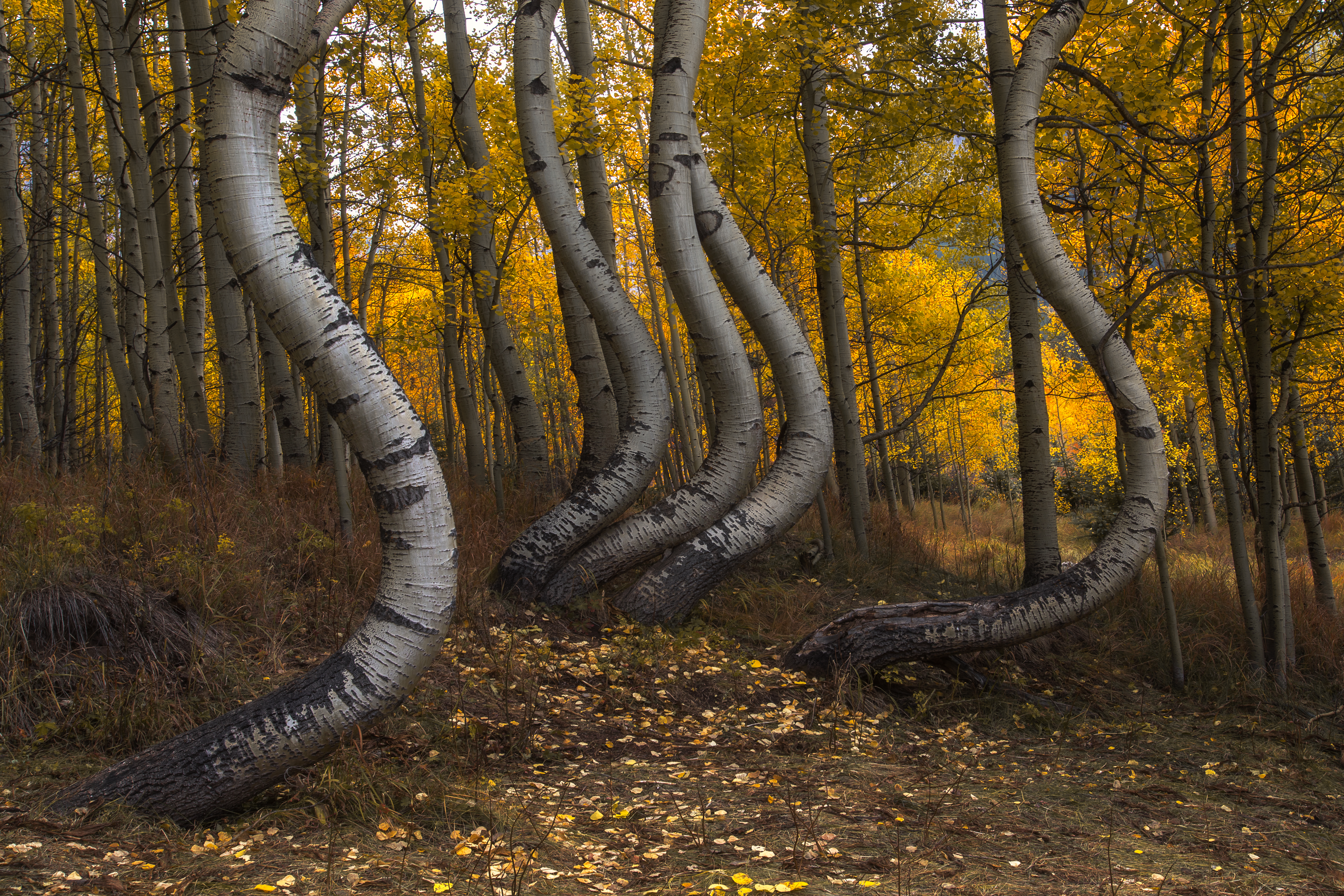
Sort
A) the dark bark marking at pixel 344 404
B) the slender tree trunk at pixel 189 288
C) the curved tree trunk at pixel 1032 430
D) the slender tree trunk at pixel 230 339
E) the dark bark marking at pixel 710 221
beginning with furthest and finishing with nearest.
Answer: the slender tree trunk at pixel 189 288 → the slender tree trunk at pixel 230 339 → the curved tree trunk at pixel 1032 430 → the dark bark marking at pixel 710 221 → the dark bark marking at pixel 344 404

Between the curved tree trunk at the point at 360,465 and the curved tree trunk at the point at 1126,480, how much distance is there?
2.82 meters

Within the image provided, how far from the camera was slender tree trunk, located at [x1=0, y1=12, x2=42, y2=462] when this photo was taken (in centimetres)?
738

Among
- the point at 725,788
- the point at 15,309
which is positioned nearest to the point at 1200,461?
the point at 725,788

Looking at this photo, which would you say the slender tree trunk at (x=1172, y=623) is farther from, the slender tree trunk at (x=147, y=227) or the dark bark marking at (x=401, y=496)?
the slender tree trunk at (x=147, y=227)

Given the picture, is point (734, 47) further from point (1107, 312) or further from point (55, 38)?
point (55, 38)

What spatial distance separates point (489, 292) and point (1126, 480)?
5.19 meters

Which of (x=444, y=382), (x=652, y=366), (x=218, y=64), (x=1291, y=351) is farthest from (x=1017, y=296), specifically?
(x=444, y=382)

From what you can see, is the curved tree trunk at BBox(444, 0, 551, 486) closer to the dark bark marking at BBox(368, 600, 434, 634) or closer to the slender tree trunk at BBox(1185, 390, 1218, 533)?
the dark bark marking at BBox(368, 600, 434, 634)

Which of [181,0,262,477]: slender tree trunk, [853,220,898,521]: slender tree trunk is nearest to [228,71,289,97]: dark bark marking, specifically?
[181,0,262,477]: slender tree trunk

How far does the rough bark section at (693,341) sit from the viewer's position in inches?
210

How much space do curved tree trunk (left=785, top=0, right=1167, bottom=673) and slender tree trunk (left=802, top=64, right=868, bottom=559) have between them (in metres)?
2.49

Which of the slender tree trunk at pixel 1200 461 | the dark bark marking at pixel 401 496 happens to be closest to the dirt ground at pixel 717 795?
the dark bark marking at pixel 401 496

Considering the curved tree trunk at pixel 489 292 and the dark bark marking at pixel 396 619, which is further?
the curved tree trunk at pixel 489 292

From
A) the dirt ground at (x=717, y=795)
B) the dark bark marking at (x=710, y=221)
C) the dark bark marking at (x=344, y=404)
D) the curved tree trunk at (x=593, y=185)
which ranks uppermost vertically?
the curved tree trunk at (x=593, y=185)
